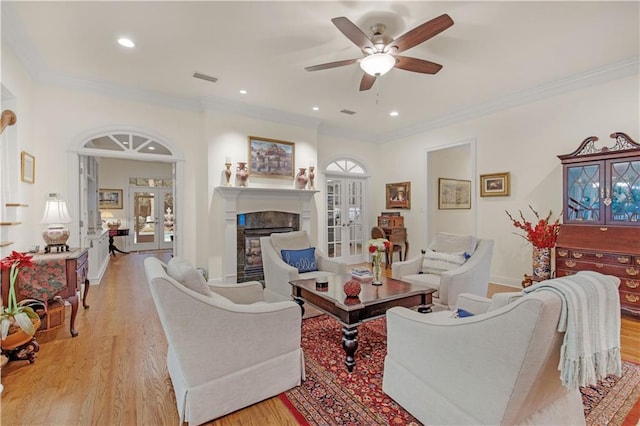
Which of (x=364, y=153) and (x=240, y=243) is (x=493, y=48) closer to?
(x=364, y=153)

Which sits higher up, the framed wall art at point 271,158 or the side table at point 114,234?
the framed wall art at point 271,158

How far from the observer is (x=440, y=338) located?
1.55 m

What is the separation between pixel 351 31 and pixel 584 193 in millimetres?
3524

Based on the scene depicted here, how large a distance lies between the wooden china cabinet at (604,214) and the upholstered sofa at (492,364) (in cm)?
263

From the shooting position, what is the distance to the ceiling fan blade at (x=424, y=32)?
230 centimetres

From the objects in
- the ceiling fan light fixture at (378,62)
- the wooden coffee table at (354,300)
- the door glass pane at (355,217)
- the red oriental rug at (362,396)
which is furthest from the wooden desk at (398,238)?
the ceiling fan light fixture at (378,62)

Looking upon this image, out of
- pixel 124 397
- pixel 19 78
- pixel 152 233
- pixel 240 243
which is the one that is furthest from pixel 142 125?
pixel 152 233

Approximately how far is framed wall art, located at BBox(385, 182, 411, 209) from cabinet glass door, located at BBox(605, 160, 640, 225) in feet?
10.8

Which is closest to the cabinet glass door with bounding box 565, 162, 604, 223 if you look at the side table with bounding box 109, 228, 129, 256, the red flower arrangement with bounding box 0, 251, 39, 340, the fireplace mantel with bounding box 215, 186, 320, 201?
the fireplace mantel with bounding box 215, 186, 320, 201

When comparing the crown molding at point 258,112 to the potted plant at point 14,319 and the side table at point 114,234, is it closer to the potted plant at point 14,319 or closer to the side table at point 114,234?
the potted plant at point 14,319

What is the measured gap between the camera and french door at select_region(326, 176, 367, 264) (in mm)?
6793

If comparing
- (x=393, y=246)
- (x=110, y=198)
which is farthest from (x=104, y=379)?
(x=110, y=198)

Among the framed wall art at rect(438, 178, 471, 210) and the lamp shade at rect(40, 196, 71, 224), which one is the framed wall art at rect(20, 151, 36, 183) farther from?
the framed wall art at rect(438, 178, 471, 210)

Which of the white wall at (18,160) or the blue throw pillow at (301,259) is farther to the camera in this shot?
the blue throw pillow at (301,259)
